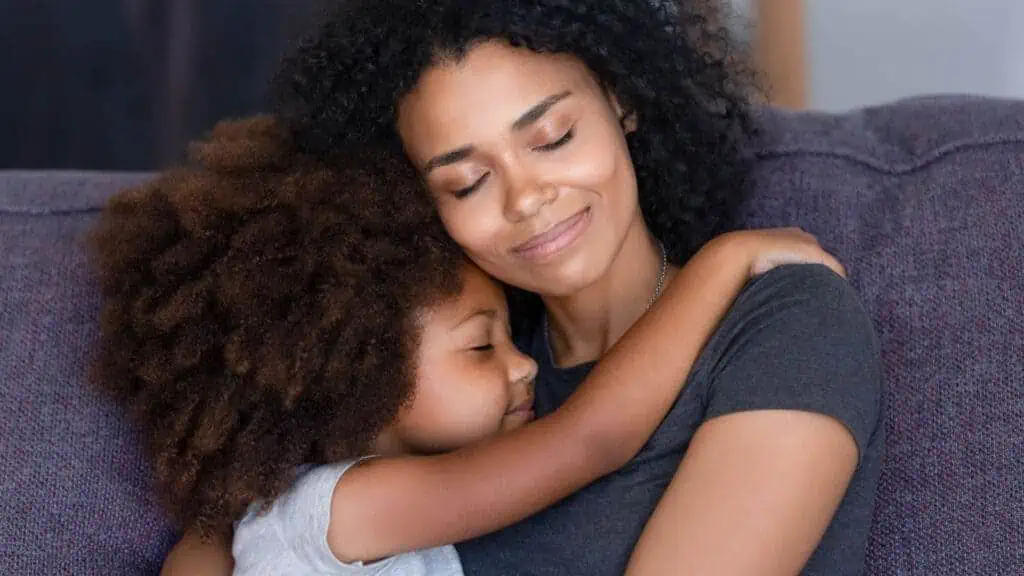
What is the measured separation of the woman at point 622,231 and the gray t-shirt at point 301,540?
0.14 meters

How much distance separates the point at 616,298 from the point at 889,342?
32cm

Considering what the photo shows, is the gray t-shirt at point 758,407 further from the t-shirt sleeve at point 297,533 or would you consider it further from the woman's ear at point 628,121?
the woman's ear at point 628,121

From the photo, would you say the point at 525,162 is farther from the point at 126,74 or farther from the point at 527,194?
the point at 126,74

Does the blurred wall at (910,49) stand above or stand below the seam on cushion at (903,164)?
below

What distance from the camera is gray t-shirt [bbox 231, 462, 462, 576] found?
114cm

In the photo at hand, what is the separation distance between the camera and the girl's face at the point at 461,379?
126 cm

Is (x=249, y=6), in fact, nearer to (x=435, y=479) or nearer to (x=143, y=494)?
(x=143, y=494)

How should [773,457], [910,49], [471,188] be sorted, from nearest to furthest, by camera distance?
1. [773,457]
2. [471,188]
3. [910,49]

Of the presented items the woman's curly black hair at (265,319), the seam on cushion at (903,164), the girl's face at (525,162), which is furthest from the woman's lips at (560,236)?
the seam on cushion at (903,164)

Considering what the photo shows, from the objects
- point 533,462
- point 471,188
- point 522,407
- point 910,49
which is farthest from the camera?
point 910,49

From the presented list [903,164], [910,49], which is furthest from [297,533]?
[910,49]

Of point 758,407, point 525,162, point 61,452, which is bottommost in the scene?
point 61,452

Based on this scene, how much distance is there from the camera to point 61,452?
4.30 feet

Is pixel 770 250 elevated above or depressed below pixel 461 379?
above
